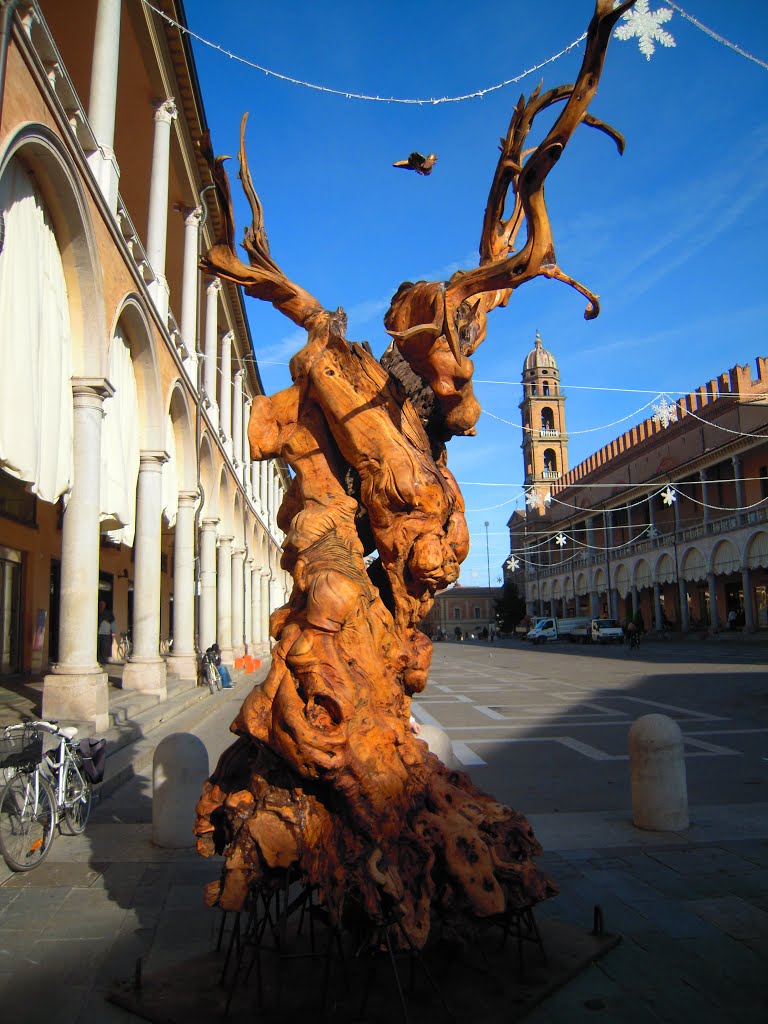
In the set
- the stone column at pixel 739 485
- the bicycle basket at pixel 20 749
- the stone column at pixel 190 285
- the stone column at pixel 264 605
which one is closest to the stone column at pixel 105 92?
the stone column at pixel 190 285

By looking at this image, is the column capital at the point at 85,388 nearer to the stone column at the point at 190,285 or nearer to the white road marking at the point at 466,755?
the white road marking at the point at 466,755

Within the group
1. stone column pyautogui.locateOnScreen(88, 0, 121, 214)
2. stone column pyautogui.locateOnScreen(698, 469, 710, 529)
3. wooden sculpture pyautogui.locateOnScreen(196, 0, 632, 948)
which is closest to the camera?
wooden sculpture pyautogui.locateOnScreen(196, 0, 632, 948)

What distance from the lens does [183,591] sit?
1747 cm

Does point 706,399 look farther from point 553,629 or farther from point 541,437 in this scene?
point 541,437

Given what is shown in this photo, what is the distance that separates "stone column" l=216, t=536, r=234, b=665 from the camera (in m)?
23.5

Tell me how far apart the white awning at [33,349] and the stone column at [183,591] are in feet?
25.9

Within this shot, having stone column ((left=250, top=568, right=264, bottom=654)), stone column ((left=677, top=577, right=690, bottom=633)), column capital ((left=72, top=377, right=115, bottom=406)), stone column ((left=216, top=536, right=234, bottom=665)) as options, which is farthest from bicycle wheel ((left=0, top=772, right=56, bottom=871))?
stone column ((left=677, top=577, right=690, bottom=633))

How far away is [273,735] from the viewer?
3.07 metres

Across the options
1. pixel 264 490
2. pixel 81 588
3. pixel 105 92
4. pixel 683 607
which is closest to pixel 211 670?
pixel 81 588

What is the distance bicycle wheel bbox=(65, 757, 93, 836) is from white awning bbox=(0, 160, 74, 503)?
3381mm

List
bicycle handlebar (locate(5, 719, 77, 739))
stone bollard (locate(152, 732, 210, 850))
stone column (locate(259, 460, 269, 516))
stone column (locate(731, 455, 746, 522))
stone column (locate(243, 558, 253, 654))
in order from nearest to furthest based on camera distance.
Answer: bicycle handlebar (locate(5, 719, 77, 739)) → stone bollard (locate(152, 732, 210, 850)) → stone column (locate(243, 558, 253, 654)) → stone column (locate(259, 460, 269, 516)) → stone column (locate(731, 455, 746, 522))

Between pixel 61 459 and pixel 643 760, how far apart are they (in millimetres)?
7717

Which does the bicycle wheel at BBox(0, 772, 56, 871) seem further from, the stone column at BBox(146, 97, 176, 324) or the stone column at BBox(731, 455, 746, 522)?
the stone column at BBox(731, 455, 746, 522)

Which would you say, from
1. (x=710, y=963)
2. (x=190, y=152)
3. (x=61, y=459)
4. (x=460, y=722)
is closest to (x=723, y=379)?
(x=190, y=152)
